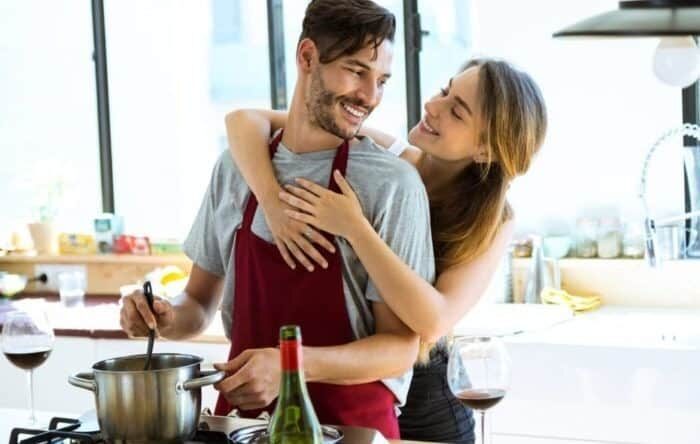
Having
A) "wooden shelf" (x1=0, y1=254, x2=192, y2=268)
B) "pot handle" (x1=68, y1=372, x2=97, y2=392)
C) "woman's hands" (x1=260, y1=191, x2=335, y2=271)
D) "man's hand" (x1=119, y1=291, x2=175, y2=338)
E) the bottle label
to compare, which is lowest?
"wooden shelf" (x1=0, y1=254, x2=192, y2=268)

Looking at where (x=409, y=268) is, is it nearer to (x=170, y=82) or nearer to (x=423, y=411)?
(x=423, y=411)

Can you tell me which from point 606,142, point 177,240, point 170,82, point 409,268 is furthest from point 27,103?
point 409,268

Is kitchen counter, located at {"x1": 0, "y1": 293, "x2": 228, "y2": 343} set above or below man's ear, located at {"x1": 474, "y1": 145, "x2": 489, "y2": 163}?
below

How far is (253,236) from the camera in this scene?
204cm

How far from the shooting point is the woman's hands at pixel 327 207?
1.90 metres

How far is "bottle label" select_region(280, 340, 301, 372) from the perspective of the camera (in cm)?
138

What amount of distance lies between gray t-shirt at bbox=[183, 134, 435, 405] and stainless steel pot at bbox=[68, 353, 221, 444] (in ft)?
1.34

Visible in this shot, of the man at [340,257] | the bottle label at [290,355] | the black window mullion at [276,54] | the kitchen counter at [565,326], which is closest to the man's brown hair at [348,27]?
the man at [340,257]

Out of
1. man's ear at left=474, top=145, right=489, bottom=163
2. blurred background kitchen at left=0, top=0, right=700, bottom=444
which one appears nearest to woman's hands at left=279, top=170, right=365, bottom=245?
man's ear at left=474, top=145, right=489, bottom=163

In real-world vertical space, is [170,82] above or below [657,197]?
above

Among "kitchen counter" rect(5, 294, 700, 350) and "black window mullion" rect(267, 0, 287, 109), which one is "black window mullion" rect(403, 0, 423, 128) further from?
"kitchen counter" rect(5, 294, 700, 350)

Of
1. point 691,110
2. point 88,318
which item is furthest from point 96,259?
point 691,110

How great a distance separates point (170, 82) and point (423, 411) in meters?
2.51

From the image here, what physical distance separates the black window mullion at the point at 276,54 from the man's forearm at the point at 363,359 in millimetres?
2432
